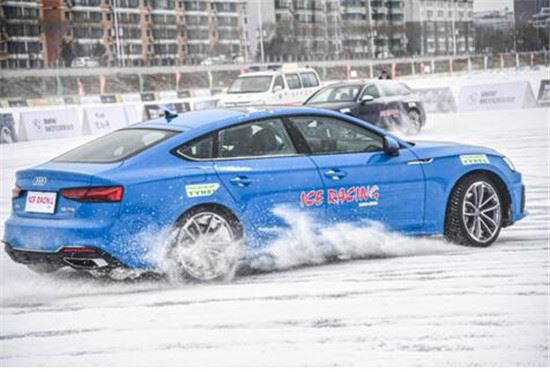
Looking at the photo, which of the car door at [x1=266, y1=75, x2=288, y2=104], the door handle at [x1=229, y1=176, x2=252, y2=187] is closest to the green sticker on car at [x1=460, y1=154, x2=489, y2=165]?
the door handle at [x1=229, y1=176, x2=252, y2=187]

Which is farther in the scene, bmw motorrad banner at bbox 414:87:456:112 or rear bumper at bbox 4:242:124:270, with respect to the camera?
bmw motorrad banner at bbox 414:87:456:112

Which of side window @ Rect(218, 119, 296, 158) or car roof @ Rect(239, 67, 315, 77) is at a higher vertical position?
car roof @ Rect(239, 67, 315, 77)

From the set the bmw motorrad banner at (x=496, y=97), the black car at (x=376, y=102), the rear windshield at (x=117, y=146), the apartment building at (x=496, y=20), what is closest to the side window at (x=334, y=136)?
the rear windshield at (x=117, y=146)

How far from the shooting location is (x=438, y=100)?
89.1 feet

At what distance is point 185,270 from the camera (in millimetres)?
5473

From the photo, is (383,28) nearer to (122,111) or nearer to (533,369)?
(533,369)

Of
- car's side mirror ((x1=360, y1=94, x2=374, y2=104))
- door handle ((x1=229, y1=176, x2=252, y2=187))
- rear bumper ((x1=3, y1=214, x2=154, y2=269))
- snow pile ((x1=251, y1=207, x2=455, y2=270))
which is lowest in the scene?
snow pile ((x1=251, y1=207, x2=455, y2=270))

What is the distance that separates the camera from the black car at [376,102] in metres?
17.3

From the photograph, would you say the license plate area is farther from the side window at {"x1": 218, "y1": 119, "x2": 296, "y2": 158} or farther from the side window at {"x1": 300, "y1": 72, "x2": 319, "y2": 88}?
the side window at {"x1": 300, "y1": 72, "x2": 319, "y2": 88}

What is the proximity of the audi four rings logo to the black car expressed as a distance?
11.6 meters

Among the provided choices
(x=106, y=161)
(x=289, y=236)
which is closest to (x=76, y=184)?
(x=106, y=161)

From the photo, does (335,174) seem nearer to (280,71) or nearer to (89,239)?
(89,239)

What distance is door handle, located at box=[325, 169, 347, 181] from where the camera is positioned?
19.2 ft

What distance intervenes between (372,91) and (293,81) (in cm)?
410
